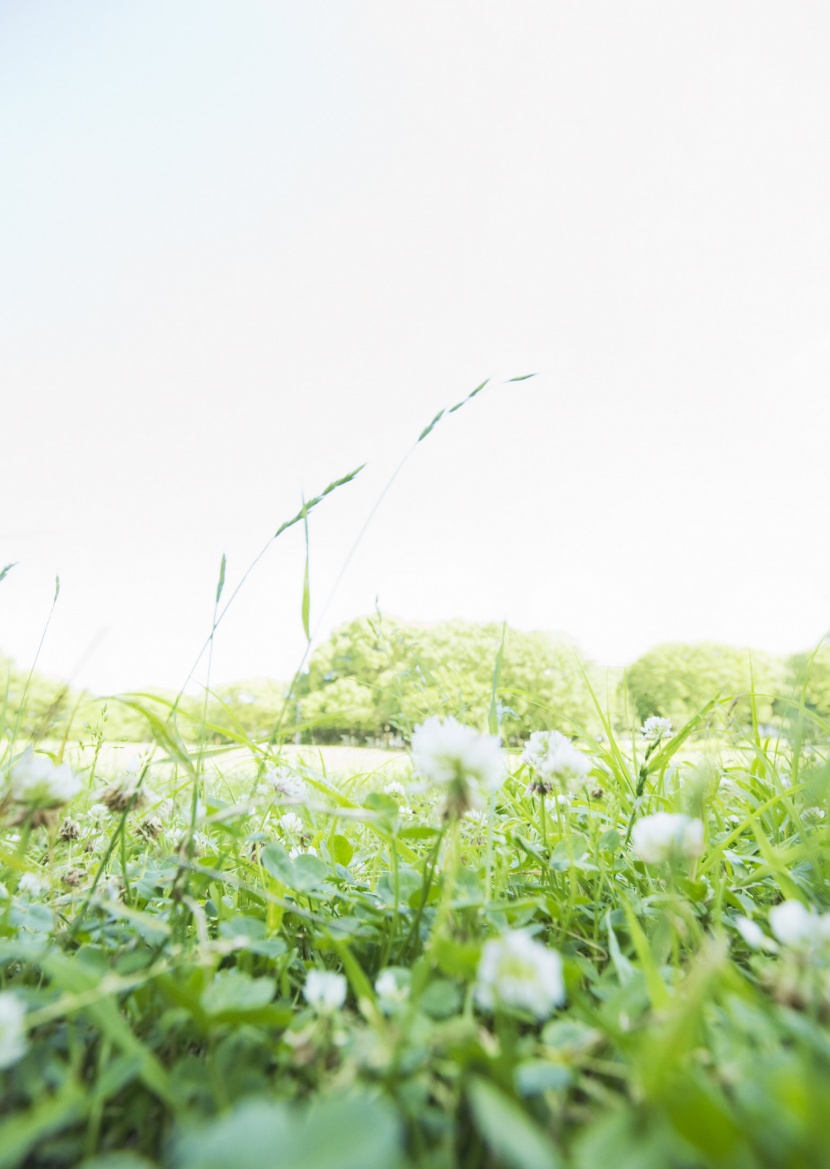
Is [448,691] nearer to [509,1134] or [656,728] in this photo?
[656,728]

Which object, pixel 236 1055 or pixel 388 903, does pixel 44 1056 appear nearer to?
pixel 236 1055

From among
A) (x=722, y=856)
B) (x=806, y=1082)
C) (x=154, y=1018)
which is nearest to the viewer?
(x=806, y=1082)

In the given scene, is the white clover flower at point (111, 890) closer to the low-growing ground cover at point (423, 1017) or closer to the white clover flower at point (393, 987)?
the low-growing ground cover at point (423, 1017)

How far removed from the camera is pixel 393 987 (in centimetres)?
56

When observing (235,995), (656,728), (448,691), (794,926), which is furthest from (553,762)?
(448,691)

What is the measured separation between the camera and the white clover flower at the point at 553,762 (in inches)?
33.9

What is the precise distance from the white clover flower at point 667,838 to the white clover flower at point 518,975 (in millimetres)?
226

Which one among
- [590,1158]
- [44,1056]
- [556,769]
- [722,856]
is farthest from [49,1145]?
[722,856]

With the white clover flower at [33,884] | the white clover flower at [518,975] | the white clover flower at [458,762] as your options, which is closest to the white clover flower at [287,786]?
the white clover flower at [33,884]

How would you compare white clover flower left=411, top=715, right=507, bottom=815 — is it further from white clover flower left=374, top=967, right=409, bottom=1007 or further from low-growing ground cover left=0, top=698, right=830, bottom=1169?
white clover flower left=374, top=967, right=409, bottom=1007

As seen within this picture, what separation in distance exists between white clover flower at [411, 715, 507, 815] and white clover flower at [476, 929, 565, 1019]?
0.47 feet

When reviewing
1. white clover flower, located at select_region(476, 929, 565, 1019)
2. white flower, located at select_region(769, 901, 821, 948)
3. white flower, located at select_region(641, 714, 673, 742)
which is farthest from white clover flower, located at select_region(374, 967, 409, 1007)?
white flower, located at select_region(641, 714, 673, 742)

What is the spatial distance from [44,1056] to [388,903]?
0.39 m

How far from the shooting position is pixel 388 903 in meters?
0.81
